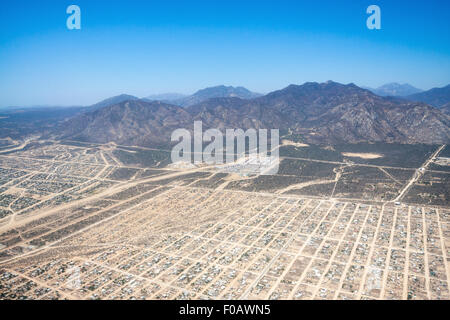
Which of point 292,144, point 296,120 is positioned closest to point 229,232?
point 292,144

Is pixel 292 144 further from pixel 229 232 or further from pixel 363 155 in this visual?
pixel 229 232

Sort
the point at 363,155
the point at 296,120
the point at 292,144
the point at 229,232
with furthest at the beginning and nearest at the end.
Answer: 1. the point at 296,120
2. the point at 292,144
3. the point at 363,155
4. the point at 229,232

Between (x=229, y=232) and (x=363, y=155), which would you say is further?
(x=363, y=155)

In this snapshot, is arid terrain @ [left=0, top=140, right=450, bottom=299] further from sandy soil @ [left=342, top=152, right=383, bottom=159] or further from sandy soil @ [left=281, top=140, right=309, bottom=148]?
sandy soil @ [left=281, top=140, right=309, bottom=148]

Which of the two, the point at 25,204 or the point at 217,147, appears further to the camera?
the point at 217,147

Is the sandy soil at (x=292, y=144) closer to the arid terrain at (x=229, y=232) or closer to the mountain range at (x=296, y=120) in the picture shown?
the mountain range at (x=296, y=120)

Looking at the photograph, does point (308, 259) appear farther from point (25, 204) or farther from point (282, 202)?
point (25, 204)

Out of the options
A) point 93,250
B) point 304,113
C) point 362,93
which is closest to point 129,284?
point 93,250
